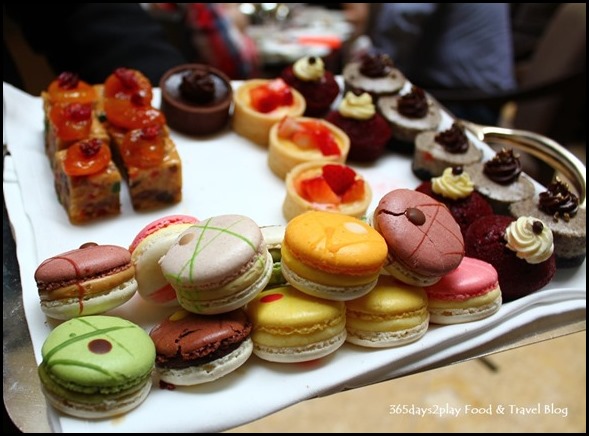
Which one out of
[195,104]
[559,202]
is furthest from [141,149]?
[559,202]

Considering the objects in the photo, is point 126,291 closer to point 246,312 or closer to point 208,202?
point 246,312

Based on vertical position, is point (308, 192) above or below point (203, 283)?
below

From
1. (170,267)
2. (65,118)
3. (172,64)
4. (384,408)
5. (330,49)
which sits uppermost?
(170,267)

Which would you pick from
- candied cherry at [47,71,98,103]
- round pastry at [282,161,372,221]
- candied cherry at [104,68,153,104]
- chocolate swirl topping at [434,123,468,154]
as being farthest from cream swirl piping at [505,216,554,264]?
candied cherry at [47,71,98,103]

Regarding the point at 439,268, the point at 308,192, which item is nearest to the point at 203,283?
the point at 439,268

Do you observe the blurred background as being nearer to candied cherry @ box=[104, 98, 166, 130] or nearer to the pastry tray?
the pastry tray

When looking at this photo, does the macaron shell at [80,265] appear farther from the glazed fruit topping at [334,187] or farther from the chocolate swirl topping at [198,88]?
the chocolate swirl topping at [198,88]
